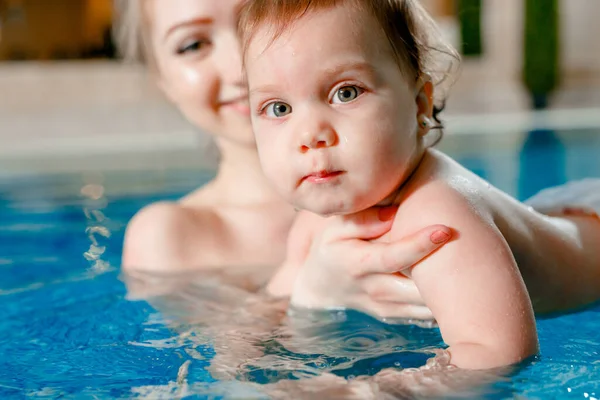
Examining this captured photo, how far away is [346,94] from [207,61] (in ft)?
3.53

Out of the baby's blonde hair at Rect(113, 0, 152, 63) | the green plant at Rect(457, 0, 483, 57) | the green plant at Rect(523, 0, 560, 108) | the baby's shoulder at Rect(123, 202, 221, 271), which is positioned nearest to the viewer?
the baby's shoulder at Rect(123, 202, 221, 271)

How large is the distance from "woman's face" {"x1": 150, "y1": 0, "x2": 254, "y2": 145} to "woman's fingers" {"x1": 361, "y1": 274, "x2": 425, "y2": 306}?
0.89 meters

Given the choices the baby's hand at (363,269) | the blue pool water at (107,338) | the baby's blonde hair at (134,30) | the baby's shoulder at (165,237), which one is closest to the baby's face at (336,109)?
the baby's hand at (363,269)

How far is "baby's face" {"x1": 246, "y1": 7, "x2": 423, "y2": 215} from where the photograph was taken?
1416 mm

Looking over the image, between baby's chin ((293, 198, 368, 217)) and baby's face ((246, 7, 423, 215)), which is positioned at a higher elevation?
baby's face ((246, 7, 423, 215))

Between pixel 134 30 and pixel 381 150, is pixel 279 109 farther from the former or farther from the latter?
pixel 134 30

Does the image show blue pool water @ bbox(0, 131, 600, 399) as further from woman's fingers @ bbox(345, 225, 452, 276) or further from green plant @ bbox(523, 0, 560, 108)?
green plant @ bbox(523, 0, 560, 108)

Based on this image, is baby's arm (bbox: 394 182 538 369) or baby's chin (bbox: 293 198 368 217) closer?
baby's arm (bbox: 394 182 538 369)

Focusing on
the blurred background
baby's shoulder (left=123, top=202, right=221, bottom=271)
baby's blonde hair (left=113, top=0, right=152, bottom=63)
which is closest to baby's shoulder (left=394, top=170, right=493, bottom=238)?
baby's shoulder (left=123, top=202, right=221, bottom=271)

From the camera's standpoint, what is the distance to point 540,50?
1059 cm

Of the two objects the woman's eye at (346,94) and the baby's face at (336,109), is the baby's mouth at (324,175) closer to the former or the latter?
the baby's face at (336,109)

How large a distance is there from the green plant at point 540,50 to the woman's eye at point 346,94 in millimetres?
9602

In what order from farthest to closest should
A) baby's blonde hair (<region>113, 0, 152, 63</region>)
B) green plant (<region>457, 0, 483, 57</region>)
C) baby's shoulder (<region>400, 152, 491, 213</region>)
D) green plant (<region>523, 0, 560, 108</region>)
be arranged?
green plant (<region>457, 0, 483, 57</region>)
green plant (<region>523, 0, 560, 108</region>)
baby's blonde hair (<region>113, 0, 152, 63</region>)
baby's shoulder (<region>400, 152, 491, 213</region>)

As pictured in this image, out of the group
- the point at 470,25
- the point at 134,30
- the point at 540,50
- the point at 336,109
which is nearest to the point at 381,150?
the point at 336,109
